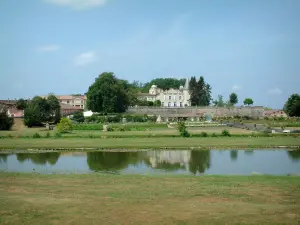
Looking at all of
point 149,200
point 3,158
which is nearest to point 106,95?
point 3,158

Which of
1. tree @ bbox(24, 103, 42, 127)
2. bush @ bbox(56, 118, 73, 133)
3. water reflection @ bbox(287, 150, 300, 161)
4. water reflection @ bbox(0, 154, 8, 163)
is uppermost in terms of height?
tree @ bbox(24, 103, 42, 127)

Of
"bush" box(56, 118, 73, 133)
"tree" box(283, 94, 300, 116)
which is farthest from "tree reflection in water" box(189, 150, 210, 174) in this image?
"tree" box(283, 94, 300, 116)

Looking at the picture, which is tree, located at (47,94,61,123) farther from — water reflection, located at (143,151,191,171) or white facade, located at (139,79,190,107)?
white facade, located at (139,79,190,107)

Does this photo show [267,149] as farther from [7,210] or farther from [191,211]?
[7,210]

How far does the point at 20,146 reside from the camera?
112 ft

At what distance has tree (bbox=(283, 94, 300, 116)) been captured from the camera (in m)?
85.3

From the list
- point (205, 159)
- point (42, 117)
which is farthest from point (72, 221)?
point (42, 117)

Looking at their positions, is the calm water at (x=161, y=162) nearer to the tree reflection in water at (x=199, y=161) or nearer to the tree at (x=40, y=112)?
the tree reflection in water at (x=199, y=161)

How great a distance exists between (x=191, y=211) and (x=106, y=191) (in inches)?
168

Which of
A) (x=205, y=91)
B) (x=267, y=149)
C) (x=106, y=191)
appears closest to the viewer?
(x=106, y=191)

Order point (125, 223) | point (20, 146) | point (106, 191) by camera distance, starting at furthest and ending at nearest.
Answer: point (20, 146) < point (106, 191) < point (125, 223)

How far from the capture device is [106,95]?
7562 centimetres

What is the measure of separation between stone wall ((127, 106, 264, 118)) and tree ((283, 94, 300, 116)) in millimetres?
6156

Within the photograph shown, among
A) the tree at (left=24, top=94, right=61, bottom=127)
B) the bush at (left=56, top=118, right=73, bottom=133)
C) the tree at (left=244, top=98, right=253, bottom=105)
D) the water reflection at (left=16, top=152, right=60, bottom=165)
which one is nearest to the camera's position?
the water reflection at (left=16, top=152, right=60, bottom=165)
